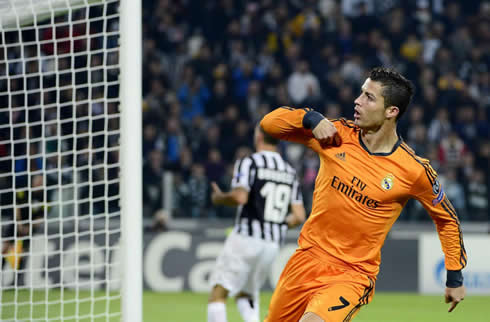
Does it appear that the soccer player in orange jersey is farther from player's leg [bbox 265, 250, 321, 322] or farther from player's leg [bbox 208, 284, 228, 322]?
player's leg [bbox 208, 284, 228, 322]

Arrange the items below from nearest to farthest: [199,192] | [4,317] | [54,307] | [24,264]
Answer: [4,317] < [24,264] < [54,307] < [199,192]

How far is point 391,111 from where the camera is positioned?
4.83 metres

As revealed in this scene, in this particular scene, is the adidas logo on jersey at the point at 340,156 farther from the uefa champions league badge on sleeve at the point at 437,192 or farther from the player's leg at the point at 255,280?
the player's leg at the point at 255,280

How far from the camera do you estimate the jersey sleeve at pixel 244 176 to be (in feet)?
24.0

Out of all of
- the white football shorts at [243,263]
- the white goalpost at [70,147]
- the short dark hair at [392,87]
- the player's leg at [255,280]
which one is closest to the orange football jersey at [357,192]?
the short dark hair at [392,87]

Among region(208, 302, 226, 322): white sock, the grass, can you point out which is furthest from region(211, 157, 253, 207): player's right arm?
the grass

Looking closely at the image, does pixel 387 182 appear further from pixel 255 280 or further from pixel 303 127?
pixel 255 280

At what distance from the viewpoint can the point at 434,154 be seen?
47.7 feet

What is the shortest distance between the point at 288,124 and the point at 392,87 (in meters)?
0.67

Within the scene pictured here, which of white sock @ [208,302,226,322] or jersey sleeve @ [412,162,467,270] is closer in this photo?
jersey sleeve @ [412,162,467,270]

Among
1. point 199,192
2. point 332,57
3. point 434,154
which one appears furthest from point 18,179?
point 332,57

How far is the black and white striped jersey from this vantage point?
7.41m

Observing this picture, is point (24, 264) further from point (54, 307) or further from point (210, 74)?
point (210, 74)

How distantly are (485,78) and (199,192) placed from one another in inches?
270
